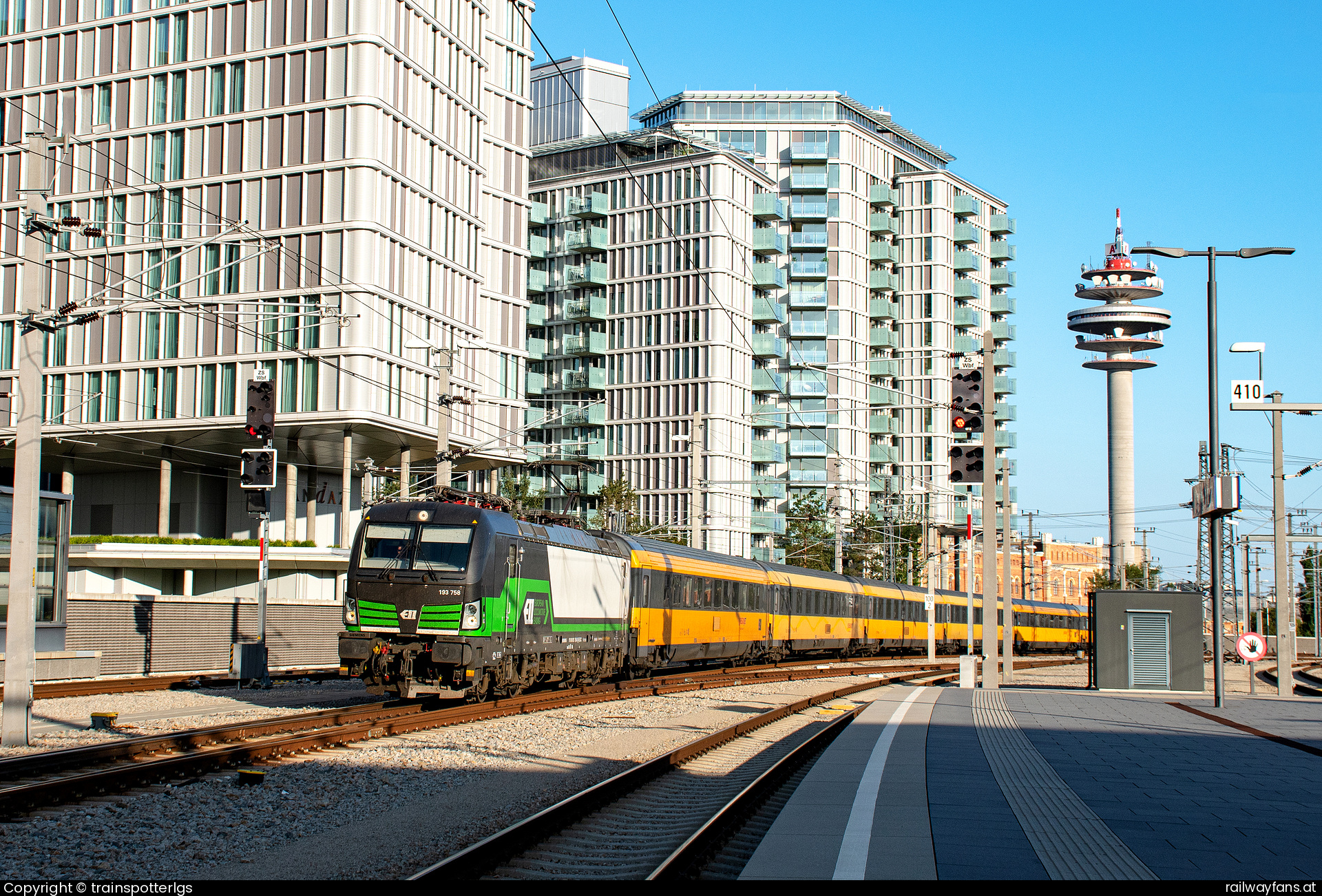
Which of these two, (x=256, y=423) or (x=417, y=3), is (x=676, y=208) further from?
(x=256, y=423)

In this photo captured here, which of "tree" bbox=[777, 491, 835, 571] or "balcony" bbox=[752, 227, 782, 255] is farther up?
"balcony" bbox=[752, 227, 782, 255]

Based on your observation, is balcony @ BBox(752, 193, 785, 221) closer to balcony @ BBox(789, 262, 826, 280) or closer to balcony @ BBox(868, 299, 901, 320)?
balcony @ BBox(789, 262, 826, 280)

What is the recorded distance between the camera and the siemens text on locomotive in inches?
768

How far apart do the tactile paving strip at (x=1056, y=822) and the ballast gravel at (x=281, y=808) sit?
431 cm

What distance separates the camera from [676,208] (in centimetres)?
9600

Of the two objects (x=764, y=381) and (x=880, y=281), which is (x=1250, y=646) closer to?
(x=764, y=381)

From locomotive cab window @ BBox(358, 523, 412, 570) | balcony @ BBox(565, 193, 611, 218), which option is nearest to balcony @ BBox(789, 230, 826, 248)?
balcony @ BBox(565, 193, 611, 218)

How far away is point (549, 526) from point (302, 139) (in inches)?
1486

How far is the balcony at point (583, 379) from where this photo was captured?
98.6m

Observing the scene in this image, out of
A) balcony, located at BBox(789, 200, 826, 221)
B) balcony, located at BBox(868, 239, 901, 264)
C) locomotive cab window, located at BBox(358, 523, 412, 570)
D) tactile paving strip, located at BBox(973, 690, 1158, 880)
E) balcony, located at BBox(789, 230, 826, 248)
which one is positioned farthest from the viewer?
balcony, located at BBox(868, 239, 901, 264)

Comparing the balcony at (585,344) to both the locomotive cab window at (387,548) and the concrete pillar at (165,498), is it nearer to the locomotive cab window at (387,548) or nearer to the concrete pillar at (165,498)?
the concrete pillar at (165,498)

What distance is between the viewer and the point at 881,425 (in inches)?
4464

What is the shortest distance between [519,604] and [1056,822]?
1228 cm

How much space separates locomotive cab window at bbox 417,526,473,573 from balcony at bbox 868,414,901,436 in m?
94.2
